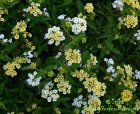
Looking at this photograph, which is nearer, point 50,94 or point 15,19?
point 50,94

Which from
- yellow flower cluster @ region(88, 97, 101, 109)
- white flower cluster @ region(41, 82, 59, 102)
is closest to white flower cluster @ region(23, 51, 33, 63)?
white flower cluster @ region(41, 82, 59, 102)

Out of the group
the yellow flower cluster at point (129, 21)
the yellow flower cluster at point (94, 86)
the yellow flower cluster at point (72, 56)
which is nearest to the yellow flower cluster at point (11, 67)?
the yellow flower cluster at point (72, 56)

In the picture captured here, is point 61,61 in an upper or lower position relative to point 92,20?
lower

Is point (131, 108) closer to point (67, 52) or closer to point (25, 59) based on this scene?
point (67, 52)

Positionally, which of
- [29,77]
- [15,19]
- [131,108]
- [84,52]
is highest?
[15,19]

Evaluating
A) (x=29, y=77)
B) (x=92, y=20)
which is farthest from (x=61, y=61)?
(x=92, y=20)

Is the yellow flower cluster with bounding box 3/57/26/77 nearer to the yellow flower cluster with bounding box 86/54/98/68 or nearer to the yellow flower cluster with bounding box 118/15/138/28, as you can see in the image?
the yellow flower cluster with bounding box 86/54/98/68

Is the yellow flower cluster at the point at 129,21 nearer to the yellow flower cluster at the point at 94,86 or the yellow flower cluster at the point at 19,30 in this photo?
the yellow flower cluster at the point at 94,86

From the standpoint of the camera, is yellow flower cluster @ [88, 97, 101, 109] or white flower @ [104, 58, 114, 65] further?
white flower @ [104, 58, 114, 65]
